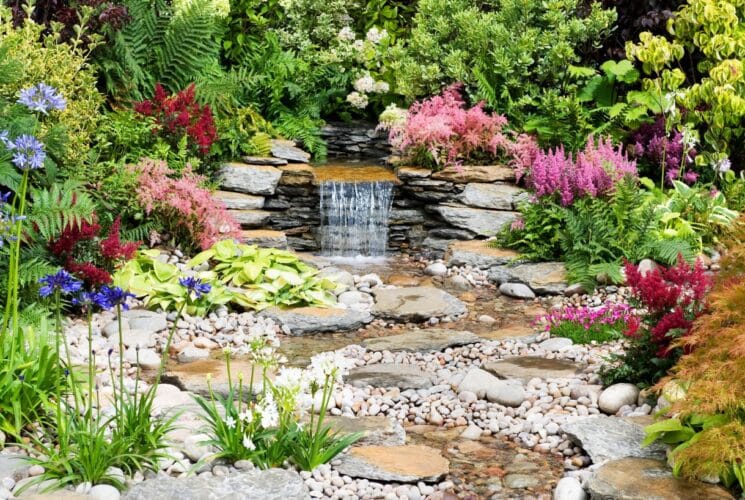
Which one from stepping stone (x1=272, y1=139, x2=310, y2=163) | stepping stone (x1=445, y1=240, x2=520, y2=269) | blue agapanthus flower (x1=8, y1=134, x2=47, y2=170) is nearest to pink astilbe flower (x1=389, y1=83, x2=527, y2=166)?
stepping stone (x1=272, y1=139, x2=310, y2=163)

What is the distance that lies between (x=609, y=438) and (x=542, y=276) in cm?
331

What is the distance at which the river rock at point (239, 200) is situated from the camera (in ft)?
27.3

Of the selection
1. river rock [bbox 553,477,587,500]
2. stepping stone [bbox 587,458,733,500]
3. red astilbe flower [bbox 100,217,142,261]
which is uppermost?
red astilbe flower [bbox 100,217,142,261]

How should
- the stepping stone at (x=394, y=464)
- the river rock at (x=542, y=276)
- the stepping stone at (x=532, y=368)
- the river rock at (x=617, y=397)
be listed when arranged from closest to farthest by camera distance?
the stepping stone at (x=394, y=464) < the river rock at (x=617, y=397) < the stepping stone at (x=532, y=368) < the river rock at (x=542, y=276)

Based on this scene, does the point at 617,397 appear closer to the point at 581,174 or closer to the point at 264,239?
the point at 581,174

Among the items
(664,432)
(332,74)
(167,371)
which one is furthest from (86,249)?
(332,74)

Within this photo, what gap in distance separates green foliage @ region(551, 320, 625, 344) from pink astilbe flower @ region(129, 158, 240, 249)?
9.54 ft

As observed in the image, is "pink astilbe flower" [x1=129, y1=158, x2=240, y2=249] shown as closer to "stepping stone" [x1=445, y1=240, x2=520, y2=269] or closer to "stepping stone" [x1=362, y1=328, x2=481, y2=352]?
"stepping stone" [x1=445, y1=240, x2=520, y2=269]

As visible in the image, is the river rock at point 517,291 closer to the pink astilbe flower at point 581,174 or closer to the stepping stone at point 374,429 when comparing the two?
the pink astilbe flower at point 581,174

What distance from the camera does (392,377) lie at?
5.09 meters

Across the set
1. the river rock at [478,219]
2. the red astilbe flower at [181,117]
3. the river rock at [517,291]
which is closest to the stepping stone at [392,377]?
the river rock at [517,291]

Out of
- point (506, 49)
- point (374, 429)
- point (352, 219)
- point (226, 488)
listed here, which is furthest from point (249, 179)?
point (226, 488)

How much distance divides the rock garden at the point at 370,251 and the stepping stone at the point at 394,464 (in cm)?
1

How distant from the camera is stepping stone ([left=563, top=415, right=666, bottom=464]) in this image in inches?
150
